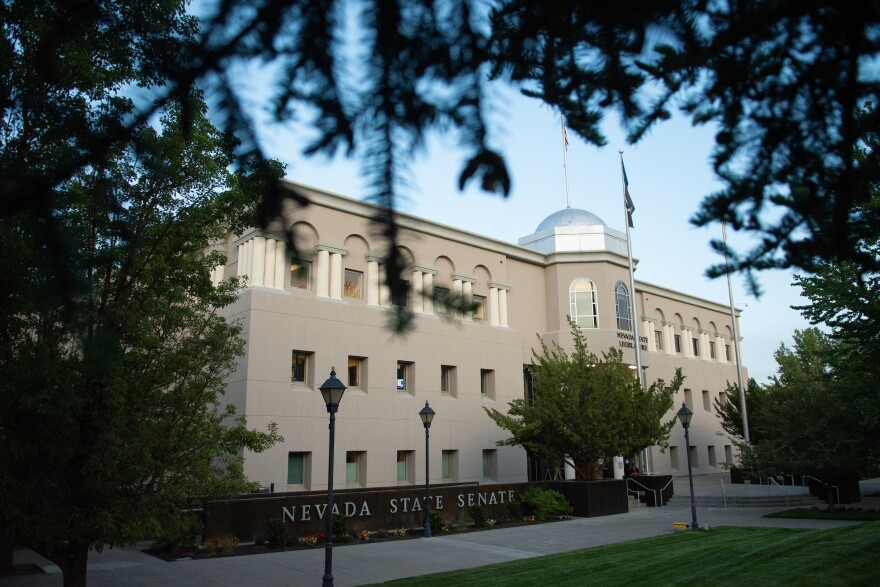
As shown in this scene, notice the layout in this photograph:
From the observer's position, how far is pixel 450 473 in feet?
96.7

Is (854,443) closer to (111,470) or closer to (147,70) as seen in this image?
(111,470)

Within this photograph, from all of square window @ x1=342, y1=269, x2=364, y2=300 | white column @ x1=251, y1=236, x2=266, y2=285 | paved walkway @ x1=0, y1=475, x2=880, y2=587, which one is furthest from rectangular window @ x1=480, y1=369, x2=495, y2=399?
white column @ x1=251, y1=236, x2=266, y2=285

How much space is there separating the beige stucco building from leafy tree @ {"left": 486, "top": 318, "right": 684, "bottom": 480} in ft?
14.2

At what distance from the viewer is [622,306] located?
37688 millimetres

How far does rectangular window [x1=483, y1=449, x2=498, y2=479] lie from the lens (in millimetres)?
30922

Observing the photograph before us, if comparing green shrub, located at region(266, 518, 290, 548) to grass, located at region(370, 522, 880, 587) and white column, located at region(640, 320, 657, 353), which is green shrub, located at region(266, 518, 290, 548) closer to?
grass, located at region(370, 522, 880, 587)

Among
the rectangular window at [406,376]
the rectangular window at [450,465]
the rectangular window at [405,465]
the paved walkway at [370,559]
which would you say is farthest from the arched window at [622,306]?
the paved walkway at [370,559]

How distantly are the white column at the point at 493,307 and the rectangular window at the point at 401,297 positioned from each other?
30935mm

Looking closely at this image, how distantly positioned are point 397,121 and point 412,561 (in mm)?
14790

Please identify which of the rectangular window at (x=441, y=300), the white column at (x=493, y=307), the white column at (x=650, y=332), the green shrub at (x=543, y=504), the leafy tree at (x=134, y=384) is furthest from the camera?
the white column at (x=650, y=332)

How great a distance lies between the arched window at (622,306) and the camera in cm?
3716

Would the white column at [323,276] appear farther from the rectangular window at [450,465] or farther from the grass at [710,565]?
the grass at [710,565]

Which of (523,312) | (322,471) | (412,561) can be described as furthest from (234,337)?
(523,312)

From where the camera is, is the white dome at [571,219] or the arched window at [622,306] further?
the white dome at [571,219]
